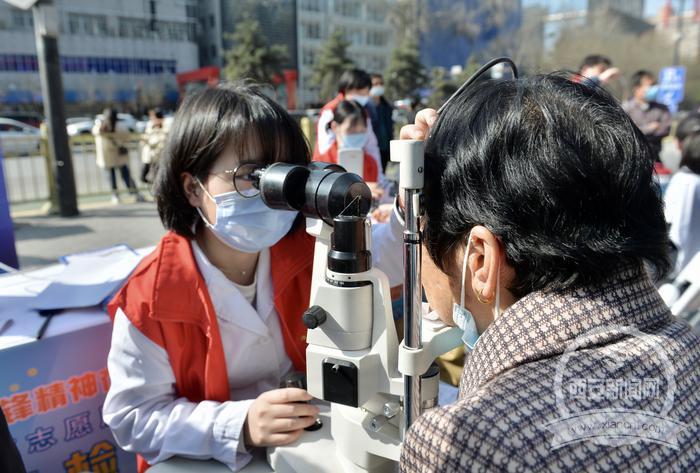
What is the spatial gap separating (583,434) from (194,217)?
1.12 m

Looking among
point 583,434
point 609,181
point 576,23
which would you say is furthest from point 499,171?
point 576,23

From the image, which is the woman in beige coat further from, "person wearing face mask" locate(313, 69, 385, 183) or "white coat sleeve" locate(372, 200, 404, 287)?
"white coat sleeve" locate(372, 200, 404, 287)

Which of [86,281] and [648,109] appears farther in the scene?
[648,109]

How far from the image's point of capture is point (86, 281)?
1.74 m

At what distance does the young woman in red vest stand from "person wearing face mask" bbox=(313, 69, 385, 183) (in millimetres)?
2285

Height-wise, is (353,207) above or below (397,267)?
above

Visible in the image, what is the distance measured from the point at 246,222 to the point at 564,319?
88 cm

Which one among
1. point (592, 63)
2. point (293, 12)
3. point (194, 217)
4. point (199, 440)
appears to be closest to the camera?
point (199, 440)

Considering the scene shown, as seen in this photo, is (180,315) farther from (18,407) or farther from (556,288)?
(556,288)

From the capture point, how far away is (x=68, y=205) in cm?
623

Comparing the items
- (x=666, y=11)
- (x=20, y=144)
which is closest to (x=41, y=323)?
(x=20, y=144)

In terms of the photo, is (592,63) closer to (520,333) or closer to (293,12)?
(520,333)

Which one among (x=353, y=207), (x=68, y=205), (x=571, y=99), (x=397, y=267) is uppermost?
(x=571, y=99)

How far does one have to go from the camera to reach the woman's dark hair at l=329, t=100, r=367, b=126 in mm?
4148
